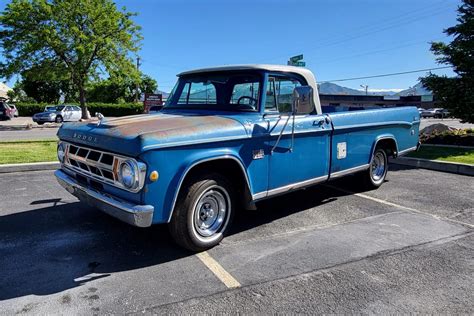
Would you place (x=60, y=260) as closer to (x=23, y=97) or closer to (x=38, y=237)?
(x=38, y=237)

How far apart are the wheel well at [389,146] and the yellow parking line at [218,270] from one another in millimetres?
3913

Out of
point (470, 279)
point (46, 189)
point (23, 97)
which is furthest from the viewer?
point (23, 97)

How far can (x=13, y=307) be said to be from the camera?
9.76 feet

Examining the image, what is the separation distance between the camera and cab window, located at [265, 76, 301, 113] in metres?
4.74

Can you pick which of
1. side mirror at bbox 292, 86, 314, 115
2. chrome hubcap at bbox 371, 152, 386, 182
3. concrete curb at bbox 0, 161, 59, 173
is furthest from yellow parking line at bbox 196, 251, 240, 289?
concrete curb at bbox 0, 161, 59, 173

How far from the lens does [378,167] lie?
22.5ft

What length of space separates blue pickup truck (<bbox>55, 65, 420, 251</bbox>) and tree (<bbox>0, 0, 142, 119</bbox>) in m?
20.1

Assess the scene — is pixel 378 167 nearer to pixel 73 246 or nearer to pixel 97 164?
pixel 97 164

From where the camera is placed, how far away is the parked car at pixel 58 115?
27625mm

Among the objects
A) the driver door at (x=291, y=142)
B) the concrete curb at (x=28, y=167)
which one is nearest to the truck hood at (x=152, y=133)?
the driver door at (x=291, y=142)

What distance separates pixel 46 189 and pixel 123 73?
20518 mm

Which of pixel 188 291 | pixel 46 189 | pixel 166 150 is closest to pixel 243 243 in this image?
pixel 188 291

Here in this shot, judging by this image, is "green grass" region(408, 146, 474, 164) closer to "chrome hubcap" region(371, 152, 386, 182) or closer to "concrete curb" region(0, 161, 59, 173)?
"chrome hubcap" region(371, 152, 386, 182)

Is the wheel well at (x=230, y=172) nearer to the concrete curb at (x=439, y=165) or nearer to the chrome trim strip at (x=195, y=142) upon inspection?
the chrome trim strip at (x=195, y=142)
